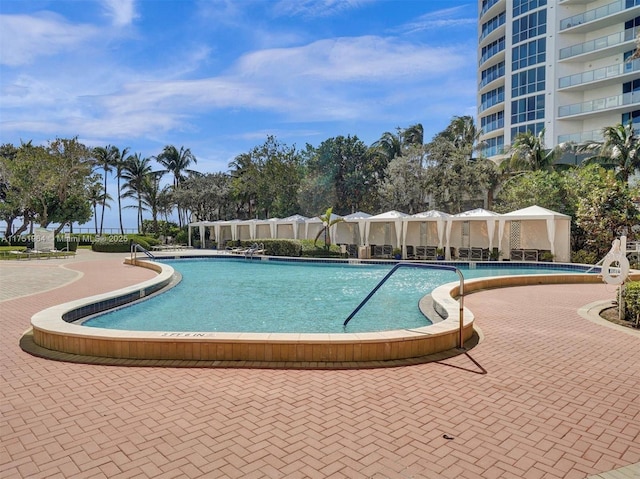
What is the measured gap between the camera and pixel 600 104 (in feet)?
88.8

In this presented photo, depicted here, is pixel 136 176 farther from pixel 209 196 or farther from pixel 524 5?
pixel 524 5

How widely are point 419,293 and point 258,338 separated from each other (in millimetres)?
6566

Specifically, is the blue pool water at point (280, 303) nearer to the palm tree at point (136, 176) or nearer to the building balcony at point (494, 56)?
the building balcony at point (494, 56)

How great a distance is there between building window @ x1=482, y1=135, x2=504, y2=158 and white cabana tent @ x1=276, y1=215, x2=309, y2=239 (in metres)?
17.7

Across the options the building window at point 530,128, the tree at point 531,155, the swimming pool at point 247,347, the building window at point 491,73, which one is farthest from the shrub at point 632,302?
the building window at point 491,73

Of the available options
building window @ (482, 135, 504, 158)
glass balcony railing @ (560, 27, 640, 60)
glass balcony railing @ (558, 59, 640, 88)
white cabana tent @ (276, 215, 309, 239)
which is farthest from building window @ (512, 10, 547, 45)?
Result: white cabana tent @ (276, 215, 309, 239)

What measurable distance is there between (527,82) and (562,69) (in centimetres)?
239

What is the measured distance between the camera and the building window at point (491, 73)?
3362 cm

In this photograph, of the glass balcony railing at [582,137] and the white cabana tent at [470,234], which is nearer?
the white cabana tent at [470,234]

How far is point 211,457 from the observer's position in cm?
254

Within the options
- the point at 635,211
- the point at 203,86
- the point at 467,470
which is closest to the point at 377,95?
the point at 203,86

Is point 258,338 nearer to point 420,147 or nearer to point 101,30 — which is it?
point 101,30

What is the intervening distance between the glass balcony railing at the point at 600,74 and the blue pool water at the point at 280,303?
1938 cm

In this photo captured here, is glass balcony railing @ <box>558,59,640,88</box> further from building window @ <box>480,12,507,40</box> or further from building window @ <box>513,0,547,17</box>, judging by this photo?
building window @ <box>480,12,507,40</box>
